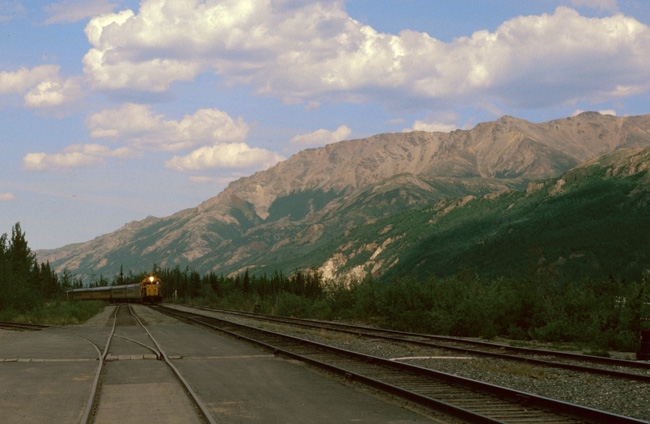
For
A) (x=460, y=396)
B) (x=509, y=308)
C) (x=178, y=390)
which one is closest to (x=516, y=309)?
(x=509, y=308)

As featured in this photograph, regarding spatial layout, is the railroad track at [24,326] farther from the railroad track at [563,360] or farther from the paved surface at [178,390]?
the railroad track at [563,360]

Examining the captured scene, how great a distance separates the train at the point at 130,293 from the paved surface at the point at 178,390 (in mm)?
61659

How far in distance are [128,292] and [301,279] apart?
171ft

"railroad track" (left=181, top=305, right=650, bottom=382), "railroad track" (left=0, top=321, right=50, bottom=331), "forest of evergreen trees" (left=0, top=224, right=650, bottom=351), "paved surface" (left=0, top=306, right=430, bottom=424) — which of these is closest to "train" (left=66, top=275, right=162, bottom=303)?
"forest of evergreen trees" (left=0, top=224, right=650, bottom=351)

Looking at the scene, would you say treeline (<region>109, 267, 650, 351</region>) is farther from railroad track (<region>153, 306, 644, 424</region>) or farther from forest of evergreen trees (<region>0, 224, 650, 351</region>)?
railroad track (<region>153, 306, 644, 424</region>)

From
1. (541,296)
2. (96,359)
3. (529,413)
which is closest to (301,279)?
(541,296)

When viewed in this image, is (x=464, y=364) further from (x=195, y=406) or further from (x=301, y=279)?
(x=301, y=279)

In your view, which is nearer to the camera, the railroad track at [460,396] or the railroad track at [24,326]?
the railroad track at [460,396]

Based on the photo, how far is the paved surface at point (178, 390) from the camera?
10000mm

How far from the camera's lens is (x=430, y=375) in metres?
13.9

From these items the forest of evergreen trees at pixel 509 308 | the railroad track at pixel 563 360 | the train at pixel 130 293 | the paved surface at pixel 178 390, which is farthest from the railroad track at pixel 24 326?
the train at pixel 130 293

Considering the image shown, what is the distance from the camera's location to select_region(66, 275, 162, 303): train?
80.4 metres

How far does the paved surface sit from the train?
202 ft

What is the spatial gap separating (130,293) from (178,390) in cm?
8174
